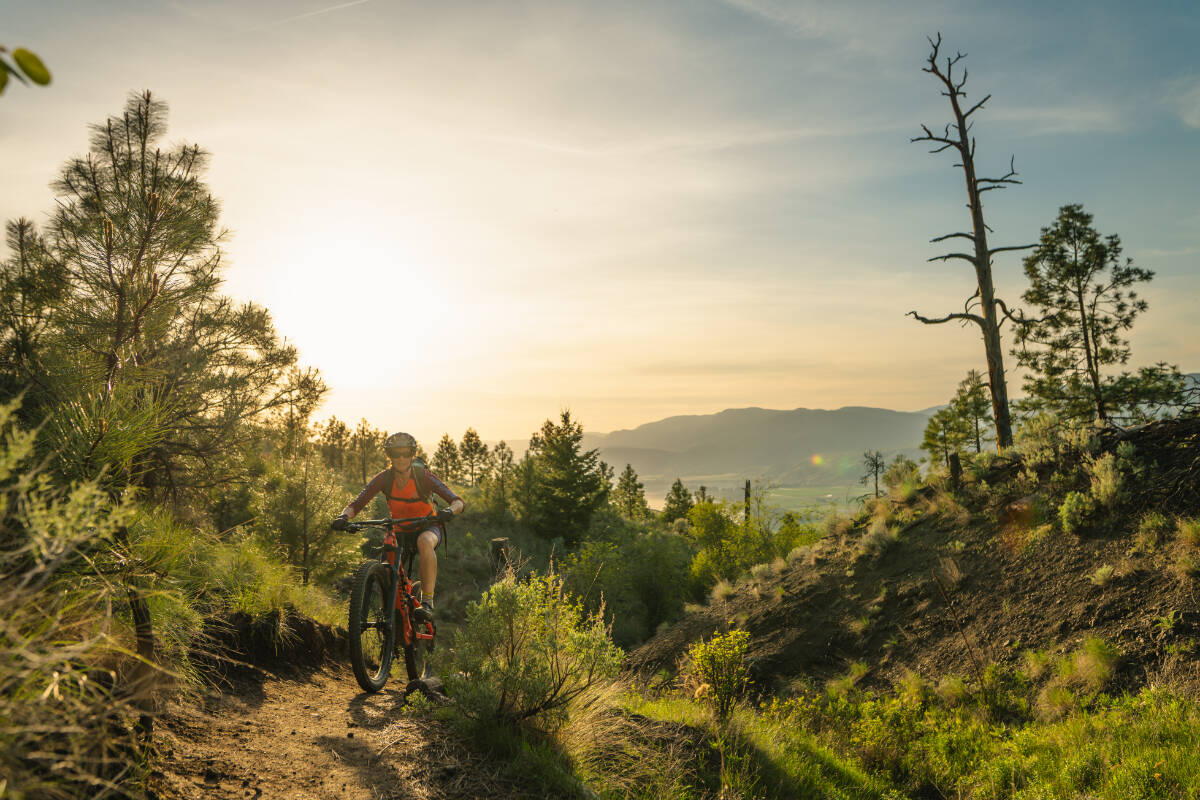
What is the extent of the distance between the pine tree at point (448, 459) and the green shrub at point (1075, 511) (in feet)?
163

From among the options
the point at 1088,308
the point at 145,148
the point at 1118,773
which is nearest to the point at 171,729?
the point at 1118,773

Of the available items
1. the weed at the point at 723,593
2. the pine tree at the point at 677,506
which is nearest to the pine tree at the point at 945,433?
the pine tree at the point at 677,506

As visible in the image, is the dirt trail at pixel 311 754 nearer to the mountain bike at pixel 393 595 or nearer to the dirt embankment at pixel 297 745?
the dirt embankment at pixel 297 745

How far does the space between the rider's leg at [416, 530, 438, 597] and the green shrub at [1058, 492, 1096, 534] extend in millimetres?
9465

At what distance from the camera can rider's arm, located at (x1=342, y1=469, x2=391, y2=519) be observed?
6145mm

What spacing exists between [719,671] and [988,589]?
18.9 ft

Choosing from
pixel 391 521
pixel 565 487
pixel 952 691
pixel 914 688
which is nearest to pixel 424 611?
pixel 391 521

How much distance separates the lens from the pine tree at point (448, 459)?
56.9 m

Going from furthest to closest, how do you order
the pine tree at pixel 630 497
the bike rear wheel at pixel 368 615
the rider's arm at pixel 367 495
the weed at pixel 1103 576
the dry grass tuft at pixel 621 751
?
the pine tree at pixel 630 497
the weed at pixel 1103 576
the rider's arm at pixel 367 495
the bike rear wheel at pixel 368 615
the dry grass tuft at pixel 621 751

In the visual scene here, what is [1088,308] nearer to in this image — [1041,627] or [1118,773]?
[1041,627]

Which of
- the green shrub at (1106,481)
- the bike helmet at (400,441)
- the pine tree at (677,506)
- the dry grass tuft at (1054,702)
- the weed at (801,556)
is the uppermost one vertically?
the bike helmet at (400,441)

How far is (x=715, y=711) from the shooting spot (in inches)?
242

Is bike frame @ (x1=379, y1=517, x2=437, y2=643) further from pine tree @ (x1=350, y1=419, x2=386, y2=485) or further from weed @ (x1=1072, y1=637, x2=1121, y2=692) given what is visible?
pine tree @ (x1=350, y1=419, x2=386, y2=485)

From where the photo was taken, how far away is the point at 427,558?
Result: 19.9ft
